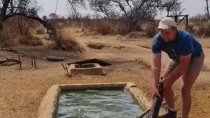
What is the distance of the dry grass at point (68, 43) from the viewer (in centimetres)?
1448

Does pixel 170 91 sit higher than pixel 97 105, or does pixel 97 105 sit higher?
pixel 170 91

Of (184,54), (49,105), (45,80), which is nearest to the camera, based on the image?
(184,54)

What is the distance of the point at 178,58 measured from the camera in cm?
455

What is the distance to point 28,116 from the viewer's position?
548cm

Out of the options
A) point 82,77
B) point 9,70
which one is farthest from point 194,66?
point 9,70

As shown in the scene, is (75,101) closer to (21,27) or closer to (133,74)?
(133,74)

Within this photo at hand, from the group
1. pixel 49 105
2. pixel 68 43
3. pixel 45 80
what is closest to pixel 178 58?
pixel 49 105

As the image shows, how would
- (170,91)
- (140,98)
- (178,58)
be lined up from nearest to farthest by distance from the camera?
(178,58), (170,91), (140,98)

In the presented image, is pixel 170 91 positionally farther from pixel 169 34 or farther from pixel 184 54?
pixel 169 34

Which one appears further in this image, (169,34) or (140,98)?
(140,98)

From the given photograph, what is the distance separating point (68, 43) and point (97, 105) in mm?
8400

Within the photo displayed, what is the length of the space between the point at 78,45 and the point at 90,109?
8601mm

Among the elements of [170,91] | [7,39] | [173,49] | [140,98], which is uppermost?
[173,49]

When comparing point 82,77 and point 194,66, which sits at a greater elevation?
point 194,66
